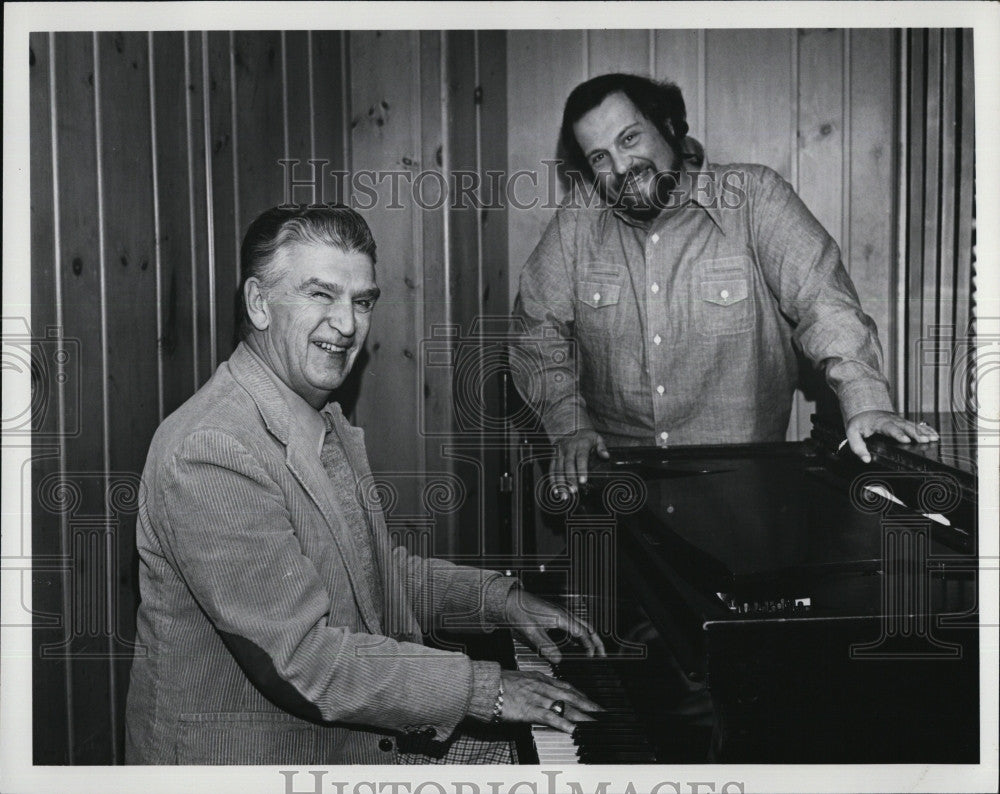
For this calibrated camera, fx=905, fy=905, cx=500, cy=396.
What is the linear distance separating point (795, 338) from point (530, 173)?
745mm

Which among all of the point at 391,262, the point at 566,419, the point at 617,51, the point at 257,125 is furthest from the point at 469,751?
the point at 617,51

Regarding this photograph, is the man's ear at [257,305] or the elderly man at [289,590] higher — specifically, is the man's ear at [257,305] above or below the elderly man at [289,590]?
above

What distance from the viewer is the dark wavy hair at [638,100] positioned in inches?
85.2

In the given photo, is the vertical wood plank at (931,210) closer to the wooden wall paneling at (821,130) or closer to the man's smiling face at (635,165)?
the wooden wall paneling at (821,130)

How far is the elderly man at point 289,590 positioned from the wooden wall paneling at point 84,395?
4.7 inches

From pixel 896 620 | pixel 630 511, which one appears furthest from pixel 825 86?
pixel 896 620

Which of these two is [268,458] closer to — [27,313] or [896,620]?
[27,313]

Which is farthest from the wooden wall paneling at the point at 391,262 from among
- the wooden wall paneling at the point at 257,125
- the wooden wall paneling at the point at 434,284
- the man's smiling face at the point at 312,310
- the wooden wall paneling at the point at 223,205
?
the man's smiling face at the point at 312,310

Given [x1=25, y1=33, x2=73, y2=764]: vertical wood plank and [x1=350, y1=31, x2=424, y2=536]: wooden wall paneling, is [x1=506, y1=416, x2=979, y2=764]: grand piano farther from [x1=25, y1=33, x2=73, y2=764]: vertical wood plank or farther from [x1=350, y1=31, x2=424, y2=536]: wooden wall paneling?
[x1=25, y1=33, x2=73, y2=764]: vertical wood plank

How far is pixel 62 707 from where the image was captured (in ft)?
4.69

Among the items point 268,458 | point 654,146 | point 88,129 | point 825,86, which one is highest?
point 825,86

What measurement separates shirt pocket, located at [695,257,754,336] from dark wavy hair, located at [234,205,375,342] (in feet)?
3.06

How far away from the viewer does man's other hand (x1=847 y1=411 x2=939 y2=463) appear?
1.54m

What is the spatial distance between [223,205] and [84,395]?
50 cm
